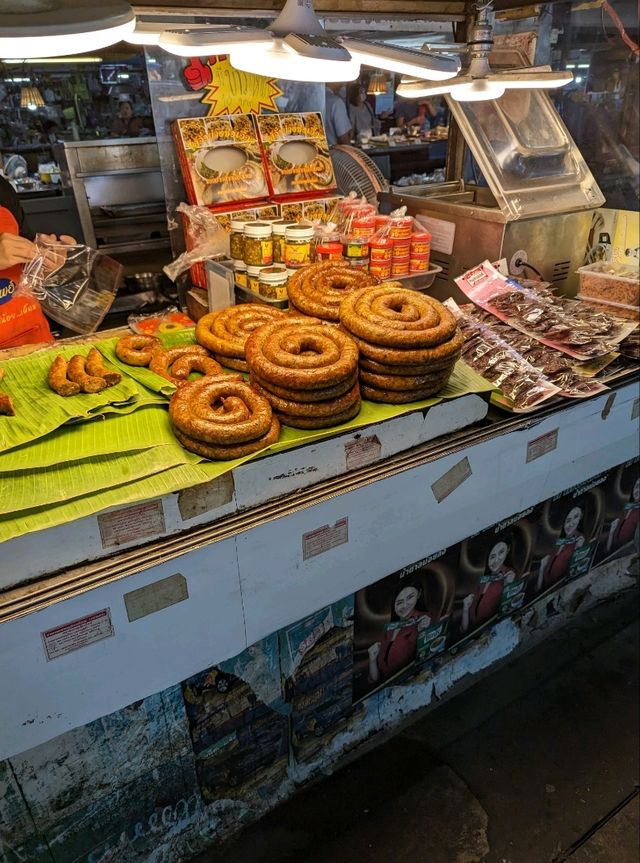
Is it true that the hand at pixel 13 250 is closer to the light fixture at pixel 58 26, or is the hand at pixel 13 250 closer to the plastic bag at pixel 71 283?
the plastic bag at pixel 71 283

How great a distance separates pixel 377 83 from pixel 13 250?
8.97 m

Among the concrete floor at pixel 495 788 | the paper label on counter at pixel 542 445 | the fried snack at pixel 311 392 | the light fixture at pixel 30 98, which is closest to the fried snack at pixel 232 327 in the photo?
the fried snack at pixel 311 392

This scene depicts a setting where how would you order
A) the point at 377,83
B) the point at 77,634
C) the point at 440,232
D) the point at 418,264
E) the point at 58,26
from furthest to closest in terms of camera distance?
1. the point at 377,83
2. the point at 440,232
3. the point at 418,264
4. the point at 77,634
5. the point at 58,26

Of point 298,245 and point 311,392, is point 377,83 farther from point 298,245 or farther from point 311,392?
point 311,392

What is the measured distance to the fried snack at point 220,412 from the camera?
1.65m

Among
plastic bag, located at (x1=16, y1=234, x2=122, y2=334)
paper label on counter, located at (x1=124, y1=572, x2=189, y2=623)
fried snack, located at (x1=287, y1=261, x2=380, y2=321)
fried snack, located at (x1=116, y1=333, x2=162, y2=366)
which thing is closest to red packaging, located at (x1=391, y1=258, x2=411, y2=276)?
fried snack, located at (x1=287, y1=261, x2=380, y2=321)

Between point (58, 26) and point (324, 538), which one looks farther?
point (324, 538)

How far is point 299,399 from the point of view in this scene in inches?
69.7

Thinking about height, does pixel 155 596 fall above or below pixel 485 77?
below

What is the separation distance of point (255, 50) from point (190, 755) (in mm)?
2346

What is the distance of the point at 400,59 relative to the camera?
2072 mm

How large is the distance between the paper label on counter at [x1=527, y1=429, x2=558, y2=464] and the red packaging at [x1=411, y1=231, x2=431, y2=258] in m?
1.10

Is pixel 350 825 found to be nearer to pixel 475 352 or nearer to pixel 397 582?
pixel 397 582

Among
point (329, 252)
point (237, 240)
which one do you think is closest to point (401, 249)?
point (329, 252)
